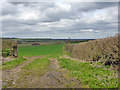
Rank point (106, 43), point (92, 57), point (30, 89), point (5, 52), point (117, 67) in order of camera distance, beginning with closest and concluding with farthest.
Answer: point (30, 89) < point (117, 67) < point (106, 43) < point (92, 57) < point (5, 52)

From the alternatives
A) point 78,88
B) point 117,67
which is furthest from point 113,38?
point 78,88

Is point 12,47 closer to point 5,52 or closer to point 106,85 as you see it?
point 5,52

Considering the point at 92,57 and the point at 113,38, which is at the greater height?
the point at 113,38

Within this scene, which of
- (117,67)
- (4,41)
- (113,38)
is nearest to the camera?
(117,67)

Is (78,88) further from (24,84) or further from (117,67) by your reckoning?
(117,67)

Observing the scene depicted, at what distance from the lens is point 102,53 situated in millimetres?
10844

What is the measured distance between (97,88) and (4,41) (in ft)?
57.4

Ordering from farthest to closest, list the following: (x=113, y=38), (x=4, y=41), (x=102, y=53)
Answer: (x=4, y=41), (x=102, y=53), (x=113, y=38)

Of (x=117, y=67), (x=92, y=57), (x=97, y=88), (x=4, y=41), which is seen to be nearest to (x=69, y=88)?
(x=97, y=88)

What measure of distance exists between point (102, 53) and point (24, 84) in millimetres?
7641

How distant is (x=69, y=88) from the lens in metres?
5.11

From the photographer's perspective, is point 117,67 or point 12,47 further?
point 12,47

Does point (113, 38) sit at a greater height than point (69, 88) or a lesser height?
greater

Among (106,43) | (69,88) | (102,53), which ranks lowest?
(69,88)
